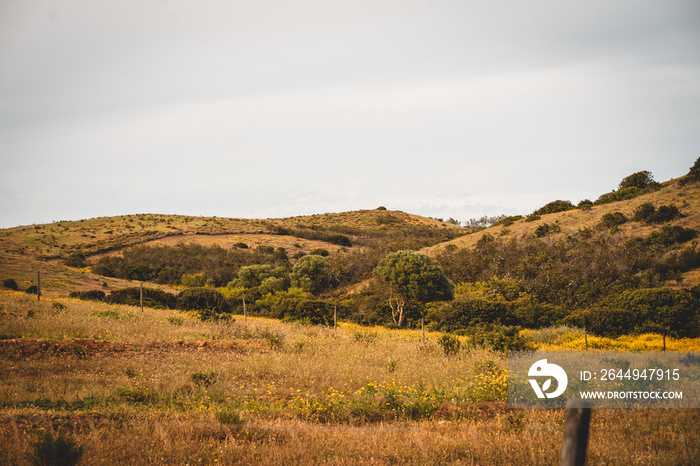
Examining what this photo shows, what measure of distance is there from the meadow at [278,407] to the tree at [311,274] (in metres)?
25.2

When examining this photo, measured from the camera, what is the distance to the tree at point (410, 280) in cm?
2797

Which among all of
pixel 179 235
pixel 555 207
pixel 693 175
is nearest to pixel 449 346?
pixel 693 175

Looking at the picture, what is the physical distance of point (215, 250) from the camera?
56.7 meters

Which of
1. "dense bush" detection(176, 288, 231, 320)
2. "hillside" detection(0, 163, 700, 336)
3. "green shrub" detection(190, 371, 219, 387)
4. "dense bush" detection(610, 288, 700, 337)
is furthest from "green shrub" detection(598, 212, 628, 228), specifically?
"green shrub" detection(190, 371, 219, 387)

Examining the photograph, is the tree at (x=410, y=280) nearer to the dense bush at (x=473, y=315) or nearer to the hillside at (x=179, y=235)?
the dense bush at (x=473, y=315)

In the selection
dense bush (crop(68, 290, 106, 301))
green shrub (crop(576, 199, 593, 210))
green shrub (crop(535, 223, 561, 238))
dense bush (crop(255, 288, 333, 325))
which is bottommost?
dense bush (crop(255, 288, 333, 325))

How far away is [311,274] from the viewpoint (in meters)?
41.5

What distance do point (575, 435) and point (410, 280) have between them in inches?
984

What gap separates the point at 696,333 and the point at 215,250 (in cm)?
5119

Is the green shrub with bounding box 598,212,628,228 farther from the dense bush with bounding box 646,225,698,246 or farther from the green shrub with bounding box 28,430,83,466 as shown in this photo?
the green shrub with bounding box 28,430,83,466

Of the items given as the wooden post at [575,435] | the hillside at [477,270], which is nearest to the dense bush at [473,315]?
the hillside at [477,270]

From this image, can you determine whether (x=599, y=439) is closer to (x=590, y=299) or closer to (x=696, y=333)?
(x=696, y=333)

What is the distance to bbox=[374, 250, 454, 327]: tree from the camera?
28.0 metres

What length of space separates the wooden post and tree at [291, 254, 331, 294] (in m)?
37.4
